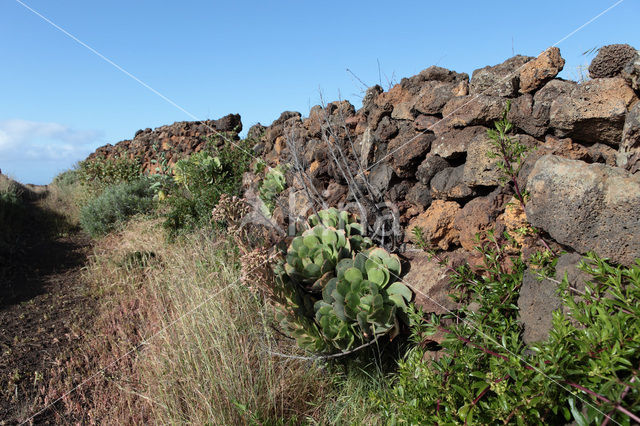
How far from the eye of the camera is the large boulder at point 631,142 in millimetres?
2357

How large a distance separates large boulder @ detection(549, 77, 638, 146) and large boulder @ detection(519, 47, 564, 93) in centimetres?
26

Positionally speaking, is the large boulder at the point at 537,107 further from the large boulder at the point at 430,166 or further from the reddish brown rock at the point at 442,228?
the reddish brown rock at the point at 442,228

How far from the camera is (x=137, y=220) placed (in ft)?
27.1

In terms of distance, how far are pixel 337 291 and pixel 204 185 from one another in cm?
428

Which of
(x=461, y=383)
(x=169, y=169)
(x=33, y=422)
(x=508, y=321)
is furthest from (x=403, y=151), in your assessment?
(x=169, y=169)

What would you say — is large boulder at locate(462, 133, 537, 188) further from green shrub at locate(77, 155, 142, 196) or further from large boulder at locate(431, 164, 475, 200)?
green shrub at locate(77, 155, 142, 196)

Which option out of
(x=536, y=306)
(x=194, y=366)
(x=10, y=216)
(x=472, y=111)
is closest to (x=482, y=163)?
(x=472, y=111)

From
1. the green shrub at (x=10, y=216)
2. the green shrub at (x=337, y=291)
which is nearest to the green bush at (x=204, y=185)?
the green shrub at (x=337, y=291)

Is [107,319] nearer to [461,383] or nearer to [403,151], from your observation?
[403,151]

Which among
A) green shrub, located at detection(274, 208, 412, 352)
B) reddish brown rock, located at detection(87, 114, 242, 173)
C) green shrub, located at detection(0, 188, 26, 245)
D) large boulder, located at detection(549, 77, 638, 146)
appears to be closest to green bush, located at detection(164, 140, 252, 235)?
reddish brown rock, located at detection(87, 114, 242, 173)

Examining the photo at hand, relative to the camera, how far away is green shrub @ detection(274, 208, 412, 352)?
9.50ft

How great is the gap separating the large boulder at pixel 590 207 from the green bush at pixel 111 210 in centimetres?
773

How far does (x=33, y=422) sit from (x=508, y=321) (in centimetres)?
348

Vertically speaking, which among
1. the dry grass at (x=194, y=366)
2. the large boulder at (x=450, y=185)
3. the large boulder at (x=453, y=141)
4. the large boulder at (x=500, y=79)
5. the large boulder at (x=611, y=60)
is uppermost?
the large boulder at (x=500, y=79)
